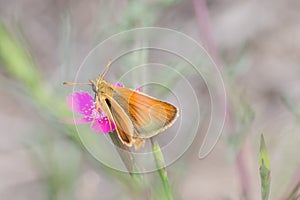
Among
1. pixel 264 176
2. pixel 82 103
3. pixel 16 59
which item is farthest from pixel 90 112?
pixel 16 59

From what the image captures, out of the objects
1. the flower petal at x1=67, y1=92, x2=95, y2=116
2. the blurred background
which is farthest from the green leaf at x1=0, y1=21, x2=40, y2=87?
the flower petal at x1=67, y1=92, x2=95, y2=116

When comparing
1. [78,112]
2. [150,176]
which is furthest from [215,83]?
[78,112]

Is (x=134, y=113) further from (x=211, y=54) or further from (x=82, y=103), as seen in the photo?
(x=211, y=54)

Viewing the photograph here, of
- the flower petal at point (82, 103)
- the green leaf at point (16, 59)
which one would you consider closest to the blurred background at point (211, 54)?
the green leaf at point (16, 59)

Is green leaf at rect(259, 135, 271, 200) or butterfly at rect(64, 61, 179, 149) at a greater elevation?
butterfly at rect(64, 61, 179, 149)

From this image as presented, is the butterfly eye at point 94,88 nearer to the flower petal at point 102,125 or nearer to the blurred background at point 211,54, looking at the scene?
the flower petal at point 102,125

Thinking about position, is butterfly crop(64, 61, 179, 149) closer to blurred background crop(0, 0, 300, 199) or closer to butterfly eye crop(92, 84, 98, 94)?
butterfly eye crop(92, 84, 98, 94)

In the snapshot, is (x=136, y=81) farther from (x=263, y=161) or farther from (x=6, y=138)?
(x=6, y=138)
